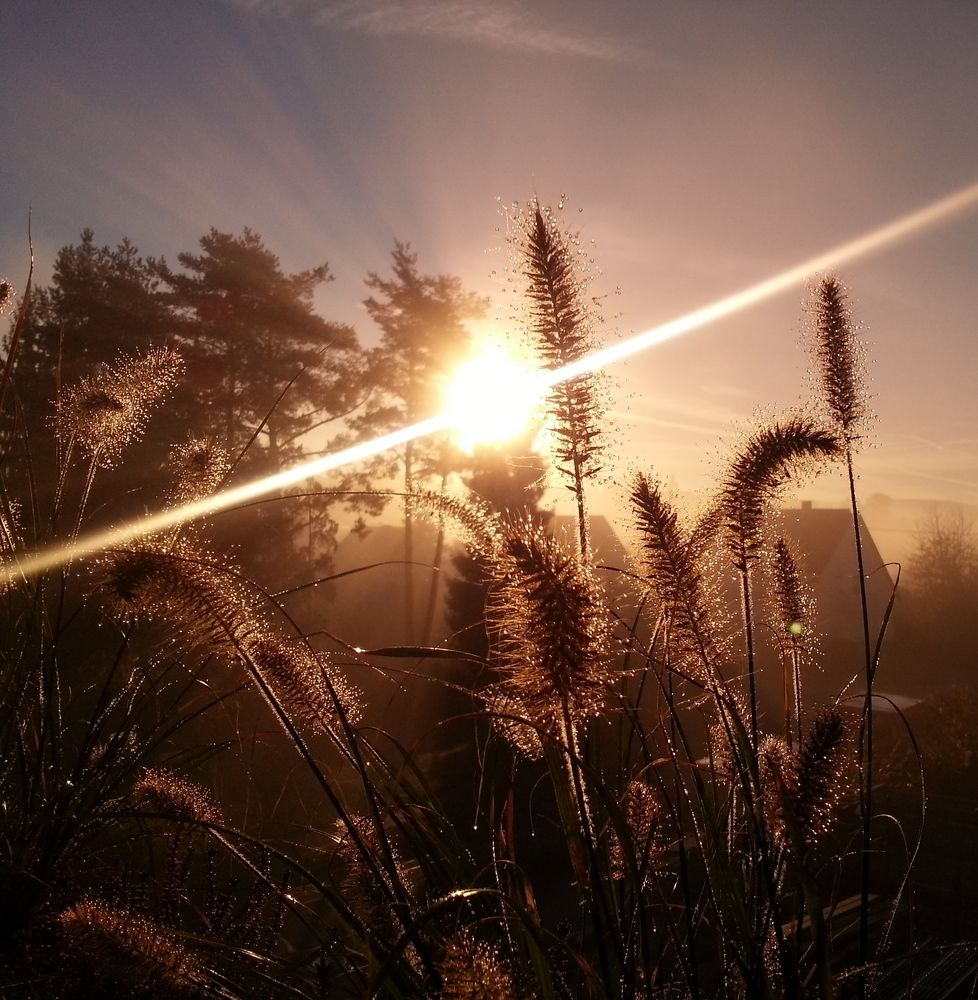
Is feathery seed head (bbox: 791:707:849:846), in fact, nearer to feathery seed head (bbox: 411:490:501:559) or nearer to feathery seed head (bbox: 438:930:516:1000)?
feathery seed head (bbox: 438:930:516:1000)

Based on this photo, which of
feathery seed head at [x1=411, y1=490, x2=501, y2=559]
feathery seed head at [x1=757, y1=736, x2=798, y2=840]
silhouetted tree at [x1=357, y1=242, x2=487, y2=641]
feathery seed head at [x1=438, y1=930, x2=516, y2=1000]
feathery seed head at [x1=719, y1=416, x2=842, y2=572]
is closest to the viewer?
feathery seed head at [x1=438, y1=930, x2=516, y2=1000]

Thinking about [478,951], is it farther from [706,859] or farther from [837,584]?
[837,584]

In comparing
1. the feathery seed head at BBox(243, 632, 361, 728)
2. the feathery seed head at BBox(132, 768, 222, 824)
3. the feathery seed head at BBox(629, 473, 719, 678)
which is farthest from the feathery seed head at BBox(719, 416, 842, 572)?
the feathery seed head at BBox(132, 768, 222, 824)

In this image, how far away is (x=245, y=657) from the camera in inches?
48.1

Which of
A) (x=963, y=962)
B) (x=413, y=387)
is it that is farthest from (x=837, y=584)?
(x=963, y=962)

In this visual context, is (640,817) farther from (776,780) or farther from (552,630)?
(552,630)

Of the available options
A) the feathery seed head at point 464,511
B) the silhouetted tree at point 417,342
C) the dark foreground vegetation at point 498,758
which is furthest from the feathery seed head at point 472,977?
the silhouetted tree at point 417,342

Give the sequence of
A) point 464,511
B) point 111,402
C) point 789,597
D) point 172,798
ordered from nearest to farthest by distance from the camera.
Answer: point 172,798 → point 464,511 → point 789,597 → point 111,402

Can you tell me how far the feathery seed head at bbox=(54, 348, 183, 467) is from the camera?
2.17m

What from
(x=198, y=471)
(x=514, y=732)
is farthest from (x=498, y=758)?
(x=198, y=471)

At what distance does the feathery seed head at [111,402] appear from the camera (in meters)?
2.17

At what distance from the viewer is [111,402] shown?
2.22 metres

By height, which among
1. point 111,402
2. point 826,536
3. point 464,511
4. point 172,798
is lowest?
point 172,798

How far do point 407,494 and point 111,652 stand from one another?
12.5m
